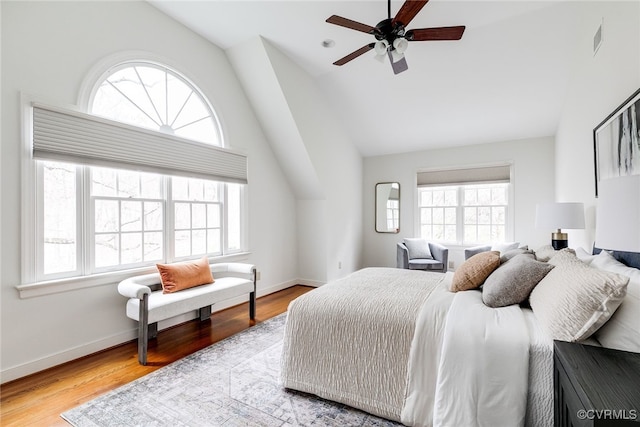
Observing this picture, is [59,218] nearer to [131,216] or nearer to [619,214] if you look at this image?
[131,216]

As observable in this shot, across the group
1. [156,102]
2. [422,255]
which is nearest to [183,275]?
[156,102]

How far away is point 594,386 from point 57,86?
350 cm

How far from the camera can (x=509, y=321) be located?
1.43m

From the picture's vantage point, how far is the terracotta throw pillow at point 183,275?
2.71 metres

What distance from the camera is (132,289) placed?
2320 mm

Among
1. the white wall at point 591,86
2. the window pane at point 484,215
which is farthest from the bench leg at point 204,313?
the window pane at point 484,215

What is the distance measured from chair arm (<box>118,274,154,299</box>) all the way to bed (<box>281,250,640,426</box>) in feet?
4.08

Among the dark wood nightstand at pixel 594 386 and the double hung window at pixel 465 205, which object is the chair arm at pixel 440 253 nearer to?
the double hung window at pixel 465 205

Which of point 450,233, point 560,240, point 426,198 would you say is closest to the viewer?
point 560,240

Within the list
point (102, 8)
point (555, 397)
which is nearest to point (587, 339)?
point (555, 397)

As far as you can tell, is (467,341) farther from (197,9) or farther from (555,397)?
(197,9)

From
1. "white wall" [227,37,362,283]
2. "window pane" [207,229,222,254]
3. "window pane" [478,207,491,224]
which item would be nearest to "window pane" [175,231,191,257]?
"window pane" [207,229,222,254]

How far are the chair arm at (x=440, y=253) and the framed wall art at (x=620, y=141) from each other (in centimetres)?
255

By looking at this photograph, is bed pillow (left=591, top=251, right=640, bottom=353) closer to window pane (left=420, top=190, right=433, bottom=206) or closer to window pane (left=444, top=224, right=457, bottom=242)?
window pane (left=444, top=224, right=457, bottom=242)
